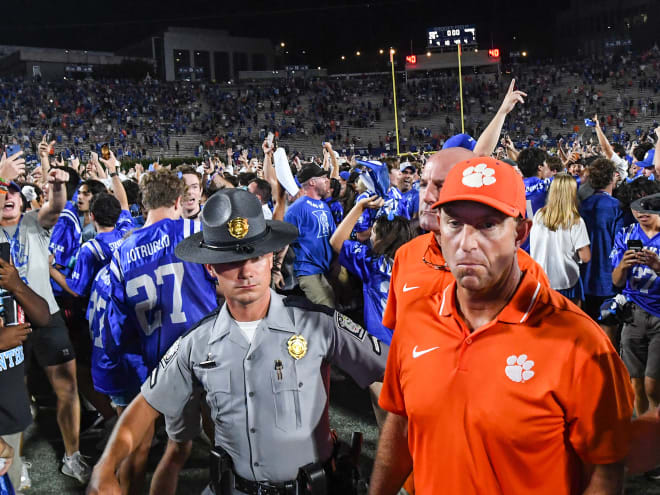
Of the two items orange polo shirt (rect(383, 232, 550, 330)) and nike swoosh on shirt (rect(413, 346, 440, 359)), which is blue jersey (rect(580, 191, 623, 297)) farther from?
nike swoosh on shirt (rect(413, 346, 440, 359))

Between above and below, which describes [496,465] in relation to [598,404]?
below

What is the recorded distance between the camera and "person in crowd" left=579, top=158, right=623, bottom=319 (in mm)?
5770

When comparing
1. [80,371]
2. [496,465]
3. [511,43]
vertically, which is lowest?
[80,371]

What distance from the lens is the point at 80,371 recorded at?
202 inches

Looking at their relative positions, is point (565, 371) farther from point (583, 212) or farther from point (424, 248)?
point (583, 212)

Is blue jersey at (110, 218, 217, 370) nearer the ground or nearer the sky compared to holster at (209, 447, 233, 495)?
nearer the sky

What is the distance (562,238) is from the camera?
5.33m

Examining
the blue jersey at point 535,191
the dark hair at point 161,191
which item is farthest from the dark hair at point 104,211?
the blue jersey at point 535,191

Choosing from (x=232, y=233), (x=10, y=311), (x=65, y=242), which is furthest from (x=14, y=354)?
(x=65, y=242)

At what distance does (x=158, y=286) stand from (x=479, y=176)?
2401 millimetres

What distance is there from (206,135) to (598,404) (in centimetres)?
4636

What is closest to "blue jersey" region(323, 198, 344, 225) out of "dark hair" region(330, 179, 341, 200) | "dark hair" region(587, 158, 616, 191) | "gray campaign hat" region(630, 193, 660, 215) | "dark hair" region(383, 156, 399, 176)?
"dark hair" region(330, 179, 341, 200)

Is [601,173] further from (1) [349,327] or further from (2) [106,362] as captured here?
(2) [106,362]

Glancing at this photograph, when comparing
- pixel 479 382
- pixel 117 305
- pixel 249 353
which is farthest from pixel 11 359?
pixel 479 382
